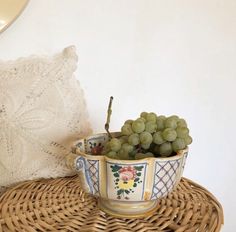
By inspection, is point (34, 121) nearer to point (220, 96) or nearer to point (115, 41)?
point (115, 41)

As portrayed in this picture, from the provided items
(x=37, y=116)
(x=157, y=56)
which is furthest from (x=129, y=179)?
(x=157, y=56)

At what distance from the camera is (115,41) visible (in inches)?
33.8

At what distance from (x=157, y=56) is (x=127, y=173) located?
0.47 meters

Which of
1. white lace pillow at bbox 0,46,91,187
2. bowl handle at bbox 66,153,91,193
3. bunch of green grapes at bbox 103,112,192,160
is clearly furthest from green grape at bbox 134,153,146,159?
white lace pillow at bbox 0,46,91,187

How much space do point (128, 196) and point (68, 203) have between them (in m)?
0.15

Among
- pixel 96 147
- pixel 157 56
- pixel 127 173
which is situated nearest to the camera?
pixel 127 173

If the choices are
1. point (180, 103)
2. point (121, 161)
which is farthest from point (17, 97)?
point (180, 103)

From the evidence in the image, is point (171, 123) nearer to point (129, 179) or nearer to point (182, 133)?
point (182, 133)

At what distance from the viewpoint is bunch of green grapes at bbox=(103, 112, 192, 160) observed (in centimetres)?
57

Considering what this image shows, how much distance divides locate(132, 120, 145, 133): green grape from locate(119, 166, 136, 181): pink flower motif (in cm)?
8

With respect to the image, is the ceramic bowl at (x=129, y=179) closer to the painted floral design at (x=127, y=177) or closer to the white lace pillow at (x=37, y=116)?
the painted floral design at (x=127, y=177)

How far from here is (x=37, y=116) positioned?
0.75 meters

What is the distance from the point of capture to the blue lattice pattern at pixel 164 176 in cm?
55

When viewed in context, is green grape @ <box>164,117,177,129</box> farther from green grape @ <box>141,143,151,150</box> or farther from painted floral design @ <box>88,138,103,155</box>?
painted floral design @ <box>88,138,103,155</box>
